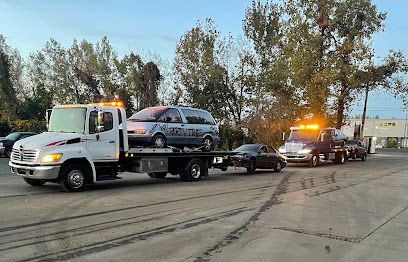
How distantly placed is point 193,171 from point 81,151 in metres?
5.29

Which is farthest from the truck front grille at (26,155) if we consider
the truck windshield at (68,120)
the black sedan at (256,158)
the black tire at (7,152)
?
the black tire at (7,152)

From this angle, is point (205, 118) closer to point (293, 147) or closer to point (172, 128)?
point (172, 128)

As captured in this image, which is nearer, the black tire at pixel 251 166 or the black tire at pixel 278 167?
the black tire at pixel 251 166

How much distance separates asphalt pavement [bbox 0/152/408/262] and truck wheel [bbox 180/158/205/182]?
1.72m

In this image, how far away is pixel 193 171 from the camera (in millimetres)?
16547

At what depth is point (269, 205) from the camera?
11.2 metres

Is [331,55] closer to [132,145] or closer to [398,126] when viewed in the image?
[132,145]

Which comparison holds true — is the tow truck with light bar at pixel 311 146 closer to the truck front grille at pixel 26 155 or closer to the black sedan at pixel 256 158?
the black sedan at pixel 256 158

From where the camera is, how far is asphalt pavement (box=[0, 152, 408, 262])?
6.59 metres

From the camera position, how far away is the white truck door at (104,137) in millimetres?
12742

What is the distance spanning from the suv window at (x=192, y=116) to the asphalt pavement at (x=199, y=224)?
299 centimetres

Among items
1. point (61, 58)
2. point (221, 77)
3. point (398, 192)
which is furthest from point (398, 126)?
point (398, 192)

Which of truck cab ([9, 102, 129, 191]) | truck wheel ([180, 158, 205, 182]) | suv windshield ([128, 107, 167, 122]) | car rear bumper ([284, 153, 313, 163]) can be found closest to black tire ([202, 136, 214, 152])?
truck wheel ([180, 158, 205, 182])

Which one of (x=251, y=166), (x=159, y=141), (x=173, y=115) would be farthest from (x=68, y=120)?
(x=251, y=166)
